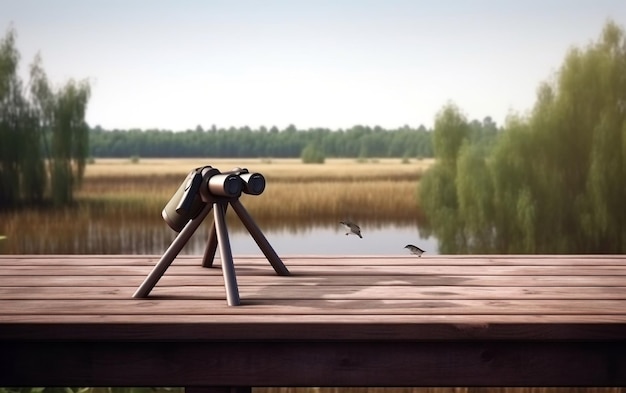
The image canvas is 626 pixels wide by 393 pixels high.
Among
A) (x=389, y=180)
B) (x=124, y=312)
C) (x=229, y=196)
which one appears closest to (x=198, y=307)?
(x=124, y=312)

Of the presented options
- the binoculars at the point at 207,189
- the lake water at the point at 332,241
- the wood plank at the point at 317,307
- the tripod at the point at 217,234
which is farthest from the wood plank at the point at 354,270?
the lake water at the point at 332,241

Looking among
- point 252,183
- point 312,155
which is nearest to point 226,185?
point 252,183

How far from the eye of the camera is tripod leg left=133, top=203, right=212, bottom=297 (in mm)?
1844

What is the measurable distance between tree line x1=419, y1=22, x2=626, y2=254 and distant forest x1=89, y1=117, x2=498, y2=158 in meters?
0.32

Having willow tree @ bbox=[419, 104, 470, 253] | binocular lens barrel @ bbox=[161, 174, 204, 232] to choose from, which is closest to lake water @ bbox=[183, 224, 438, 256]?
willow tree @ bbox=[419, 104, 470, 253]

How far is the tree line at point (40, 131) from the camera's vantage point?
4746mm

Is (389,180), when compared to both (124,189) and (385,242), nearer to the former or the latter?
(385,242)

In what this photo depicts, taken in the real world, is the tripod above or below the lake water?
above

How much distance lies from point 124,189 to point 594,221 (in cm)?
268

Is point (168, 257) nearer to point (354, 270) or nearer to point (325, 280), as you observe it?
point (325, 280)

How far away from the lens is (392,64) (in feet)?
15.5

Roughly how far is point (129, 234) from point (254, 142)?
844 millimetres

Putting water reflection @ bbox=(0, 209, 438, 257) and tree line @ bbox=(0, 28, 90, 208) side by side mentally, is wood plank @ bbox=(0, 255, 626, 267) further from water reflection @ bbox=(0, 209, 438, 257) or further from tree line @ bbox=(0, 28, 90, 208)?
tree line @ bbox=(0, 28, 90, 208)

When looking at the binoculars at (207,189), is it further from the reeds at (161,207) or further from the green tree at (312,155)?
the green tree at (312,155)
